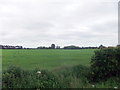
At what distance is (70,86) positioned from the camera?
872 cm

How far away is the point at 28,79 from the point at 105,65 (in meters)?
3.56

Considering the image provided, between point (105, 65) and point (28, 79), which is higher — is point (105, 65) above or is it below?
above

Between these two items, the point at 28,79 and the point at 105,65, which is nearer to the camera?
the point at 28,79

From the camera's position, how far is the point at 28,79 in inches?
344

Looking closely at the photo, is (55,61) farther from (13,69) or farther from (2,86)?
(2,86)

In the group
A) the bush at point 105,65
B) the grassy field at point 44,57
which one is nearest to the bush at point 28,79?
the bush at point 105,65

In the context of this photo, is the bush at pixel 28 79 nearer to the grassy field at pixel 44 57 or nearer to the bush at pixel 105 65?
the bush at pixel 105 65

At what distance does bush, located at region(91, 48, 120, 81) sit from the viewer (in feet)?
33.5

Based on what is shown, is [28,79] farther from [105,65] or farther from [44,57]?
[44,57]

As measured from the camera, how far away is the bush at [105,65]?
1021 cm

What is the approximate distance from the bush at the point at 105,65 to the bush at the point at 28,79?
2022 mm

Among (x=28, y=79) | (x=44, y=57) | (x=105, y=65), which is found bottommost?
(x=28, y=79)

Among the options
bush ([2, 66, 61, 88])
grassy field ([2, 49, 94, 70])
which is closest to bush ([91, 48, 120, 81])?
grassy field ([2, 49, 94, 70])

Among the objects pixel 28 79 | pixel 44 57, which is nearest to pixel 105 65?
pixel 28 79
